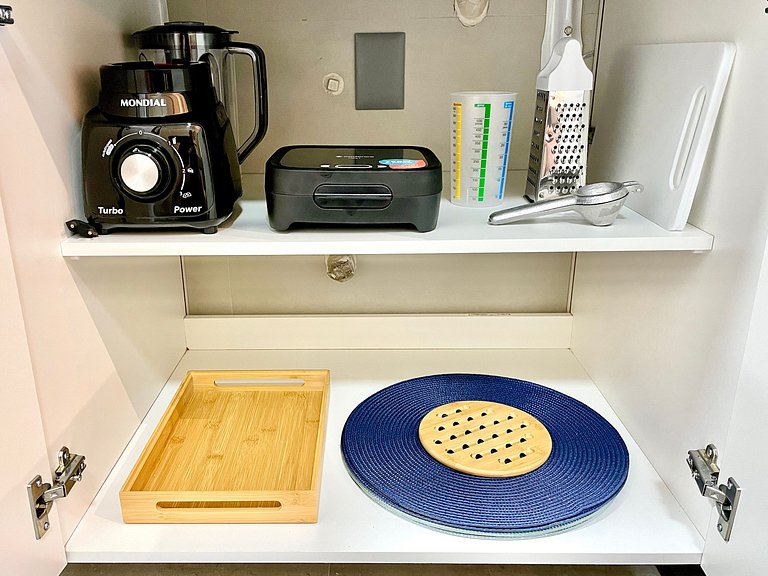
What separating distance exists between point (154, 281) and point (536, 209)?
23.1 inches

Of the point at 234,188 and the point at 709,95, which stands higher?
the point at 709,95

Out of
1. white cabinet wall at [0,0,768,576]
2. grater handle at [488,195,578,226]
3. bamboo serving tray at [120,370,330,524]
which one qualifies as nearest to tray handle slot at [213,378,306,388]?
bamboo serving tray at [120,370,330,524]

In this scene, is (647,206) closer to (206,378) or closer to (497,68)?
(497,68)

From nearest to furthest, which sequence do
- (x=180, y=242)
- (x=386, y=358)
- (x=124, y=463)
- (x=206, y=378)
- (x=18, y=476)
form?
(x=18, y=476) < (x=180, y=242) < (x=124, y=463) < (x=206, y=378) < (x=386, y=358)

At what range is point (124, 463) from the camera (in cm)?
88

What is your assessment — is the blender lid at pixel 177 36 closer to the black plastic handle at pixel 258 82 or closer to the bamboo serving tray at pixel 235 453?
the black plastic handle at pixel 258 82

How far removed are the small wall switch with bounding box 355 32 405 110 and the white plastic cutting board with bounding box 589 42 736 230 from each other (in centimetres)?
32

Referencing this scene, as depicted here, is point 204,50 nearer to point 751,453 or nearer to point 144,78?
point 144,78

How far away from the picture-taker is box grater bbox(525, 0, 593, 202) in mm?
853

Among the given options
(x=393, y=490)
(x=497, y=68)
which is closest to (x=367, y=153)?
(x=497, y=68)

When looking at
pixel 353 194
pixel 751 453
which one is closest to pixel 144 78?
pixel 353 194

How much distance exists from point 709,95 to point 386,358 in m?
0.67

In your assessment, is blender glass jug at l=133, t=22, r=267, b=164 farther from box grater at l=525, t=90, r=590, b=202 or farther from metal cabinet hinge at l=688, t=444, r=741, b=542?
metal cabinet hinge at l=688, t=444, r=741, b=542

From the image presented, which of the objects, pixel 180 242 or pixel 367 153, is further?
pixel 367 153
